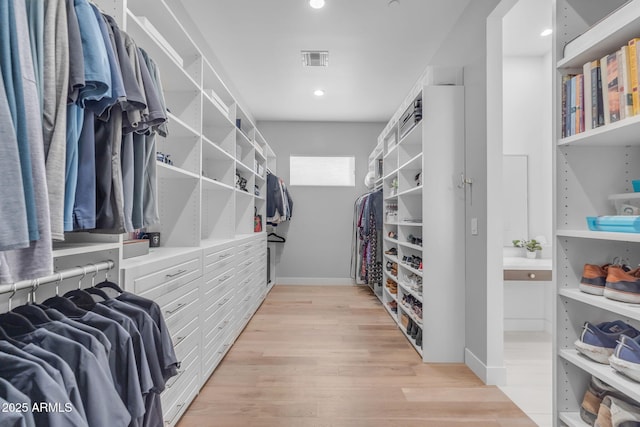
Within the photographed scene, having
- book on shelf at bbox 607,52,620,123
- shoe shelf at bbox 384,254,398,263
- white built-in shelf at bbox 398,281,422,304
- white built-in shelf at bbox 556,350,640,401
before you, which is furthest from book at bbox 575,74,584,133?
shoe shelf at bbox 384,254,398,263

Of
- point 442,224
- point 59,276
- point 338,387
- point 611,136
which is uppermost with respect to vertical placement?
point 611,136

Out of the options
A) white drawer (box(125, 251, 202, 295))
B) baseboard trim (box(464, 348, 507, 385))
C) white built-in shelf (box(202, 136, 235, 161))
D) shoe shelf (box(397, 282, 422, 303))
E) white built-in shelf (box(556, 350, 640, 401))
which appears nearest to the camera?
white built-in shelf (box(556, 350, 640, 401))

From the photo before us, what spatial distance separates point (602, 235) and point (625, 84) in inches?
19.4

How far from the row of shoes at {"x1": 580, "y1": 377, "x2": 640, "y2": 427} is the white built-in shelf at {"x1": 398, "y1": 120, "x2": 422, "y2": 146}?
1998 millimetres

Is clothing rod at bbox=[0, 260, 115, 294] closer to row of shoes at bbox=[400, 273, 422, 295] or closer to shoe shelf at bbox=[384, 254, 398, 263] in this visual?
row of shoes at bbox=[400, 273, 422, 295]

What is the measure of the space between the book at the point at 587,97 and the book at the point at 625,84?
123 mm

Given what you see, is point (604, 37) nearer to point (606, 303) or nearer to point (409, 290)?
point (606, 303)

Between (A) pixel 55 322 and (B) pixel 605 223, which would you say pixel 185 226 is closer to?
(A) pixel 55 322

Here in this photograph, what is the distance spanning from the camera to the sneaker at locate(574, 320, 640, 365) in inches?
44.6

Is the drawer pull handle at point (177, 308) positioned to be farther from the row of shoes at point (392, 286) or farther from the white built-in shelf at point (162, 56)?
the row of shoes at point (392, 286)

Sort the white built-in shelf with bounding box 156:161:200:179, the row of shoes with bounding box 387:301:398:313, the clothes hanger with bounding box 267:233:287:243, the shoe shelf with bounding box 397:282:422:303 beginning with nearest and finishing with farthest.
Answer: the white built-in shelf with bounding box 156:161:200:179 → the shoe shelf with bounding box 397:282:422:303 → the row of shoes with bounding box 387:301:398:313 → the clothes hanger with bounding box 267:233:287:243

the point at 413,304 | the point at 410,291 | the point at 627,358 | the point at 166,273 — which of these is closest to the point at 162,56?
the point at 166,273

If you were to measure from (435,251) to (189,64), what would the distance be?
7.38 ft

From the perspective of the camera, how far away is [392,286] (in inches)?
151
